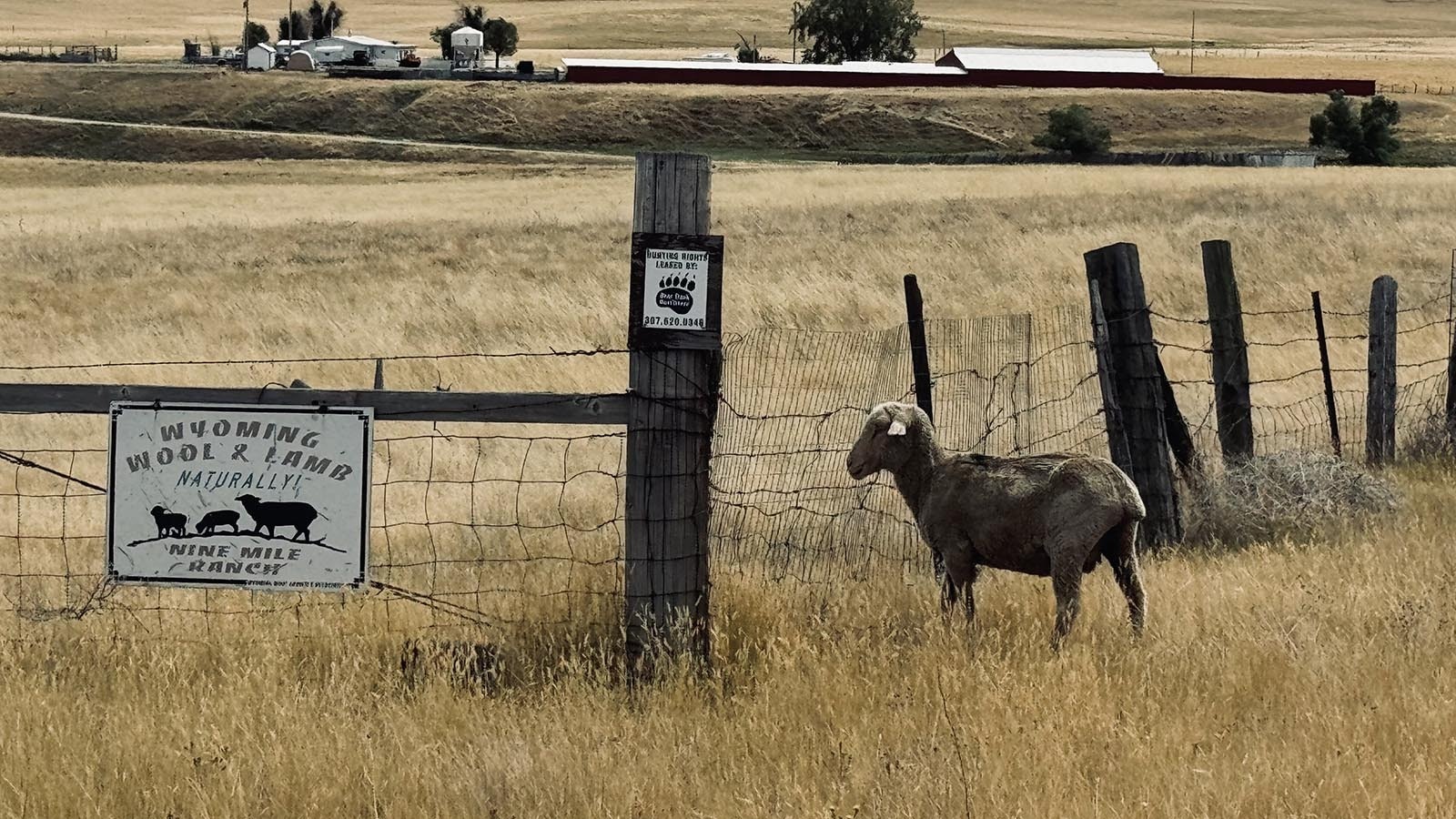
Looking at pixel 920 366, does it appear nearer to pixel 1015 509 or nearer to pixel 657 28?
pixel 1015 509

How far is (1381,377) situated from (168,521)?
824 cm

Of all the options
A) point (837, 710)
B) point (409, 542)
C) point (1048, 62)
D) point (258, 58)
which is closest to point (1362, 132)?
point (1048, 62)

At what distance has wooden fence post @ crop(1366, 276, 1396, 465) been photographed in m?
10.9

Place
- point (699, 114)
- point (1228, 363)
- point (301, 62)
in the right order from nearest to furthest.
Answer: point (1228, 363), point (699, 114), point (301, 62)

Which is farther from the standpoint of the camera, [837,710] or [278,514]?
[278,514]

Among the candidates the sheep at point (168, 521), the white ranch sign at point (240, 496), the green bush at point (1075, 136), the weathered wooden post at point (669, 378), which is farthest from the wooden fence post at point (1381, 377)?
the green bush at point (1075, 136)

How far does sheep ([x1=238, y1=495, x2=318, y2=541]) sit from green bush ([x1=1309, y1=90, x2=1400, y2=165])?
226ft

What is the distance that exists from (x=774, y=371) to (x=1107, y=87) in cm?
9190

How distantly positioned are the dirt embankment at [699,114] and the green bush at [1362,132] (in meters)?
7.92

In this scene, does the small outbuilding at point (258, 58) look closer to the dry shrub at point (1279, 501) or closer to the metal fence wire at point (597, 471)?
the metal fence wire at point (597, 471)

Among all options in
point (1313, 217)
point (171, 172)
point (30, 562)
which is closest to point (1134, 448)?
point (30, 562)

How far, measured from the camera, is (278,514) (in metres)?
6.03

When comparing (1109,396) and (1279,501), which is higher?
(1109,396)

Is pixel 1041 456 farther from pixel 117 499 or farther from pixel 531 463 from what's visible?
pixel 531 463
